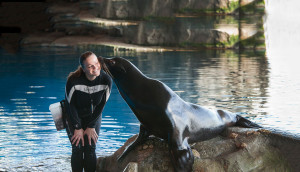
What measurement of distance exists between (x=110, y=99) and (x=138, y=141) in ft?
15.8

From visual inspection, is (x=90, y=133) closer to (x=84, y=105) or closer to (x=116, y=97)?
(x=84, y=105)

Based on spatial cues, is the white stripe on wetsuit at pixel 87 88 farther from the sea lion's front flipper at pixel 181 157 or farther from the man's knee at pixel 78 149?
the sea lion's front flipper at pixel 181 157

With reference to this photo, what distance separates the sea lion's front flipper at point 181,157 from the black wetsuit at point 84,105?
0.67 m

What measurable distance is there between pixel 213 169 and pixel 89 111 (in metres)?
1.04

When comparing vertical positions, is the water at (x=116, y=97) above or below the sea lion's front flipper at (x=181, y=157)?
below

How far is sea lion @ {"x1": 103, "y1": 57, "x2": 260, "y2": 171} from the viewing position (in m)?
3.40

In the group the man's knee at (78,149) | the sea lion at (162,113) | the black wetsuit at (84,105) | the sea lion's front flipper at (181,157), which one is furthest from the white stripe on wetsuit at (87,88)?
the sea lion's front flipper at (181,157)

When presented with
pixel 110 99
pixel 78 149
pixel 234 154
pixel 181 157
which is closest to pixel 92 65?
pixel 78 149

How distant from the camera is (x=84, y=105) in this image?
3.64 m

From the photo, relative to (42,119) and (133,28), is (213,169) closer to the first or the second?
(42,119)

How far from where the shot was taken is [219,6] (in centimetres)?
2173

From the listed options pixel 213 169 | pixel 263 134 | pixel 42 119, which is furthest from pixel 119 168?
pixel 42 119

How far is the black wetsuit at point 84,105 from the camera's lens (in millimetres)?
3572

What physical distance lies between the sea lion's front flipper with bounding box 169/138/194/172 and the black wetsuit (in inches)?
26.4
